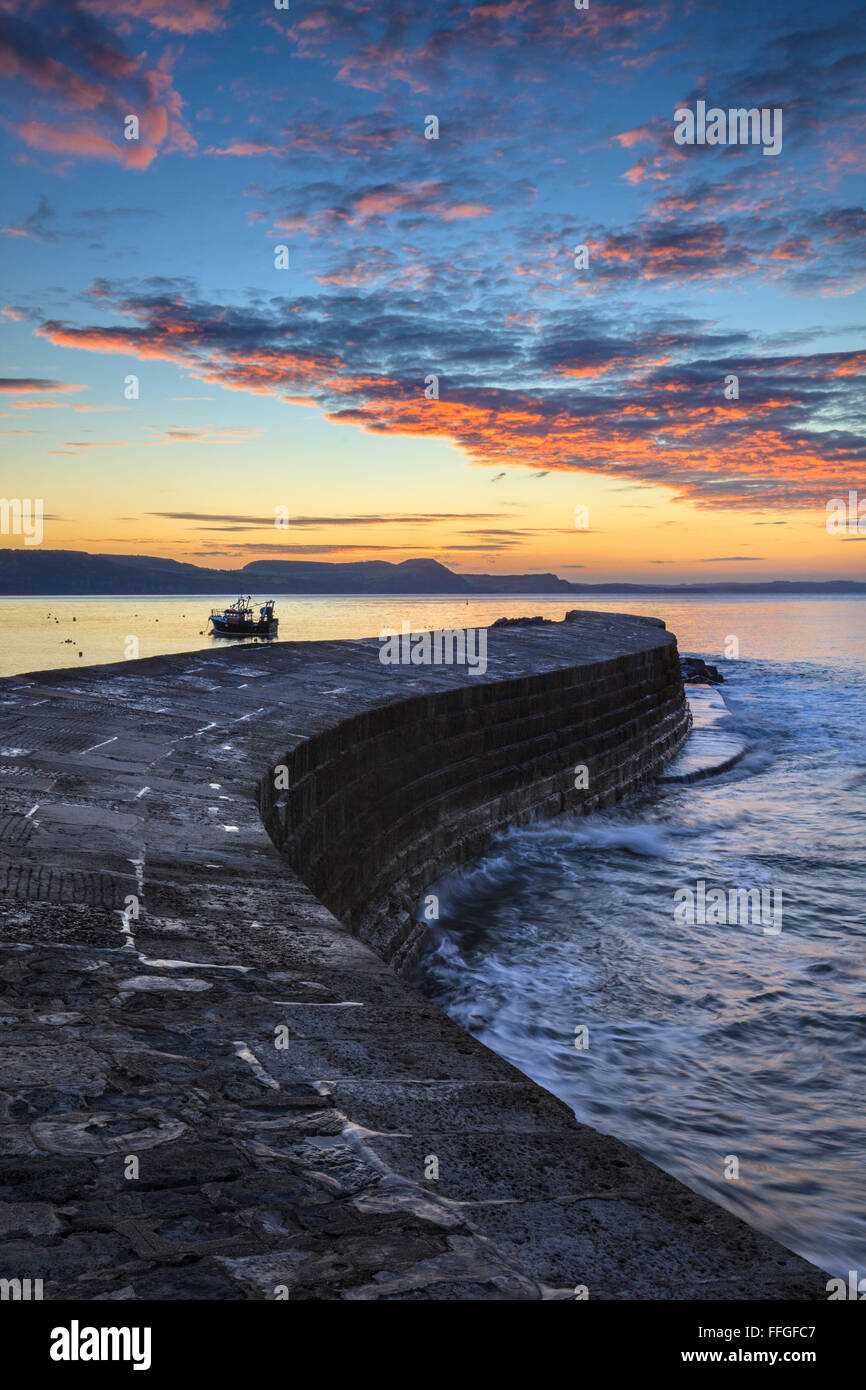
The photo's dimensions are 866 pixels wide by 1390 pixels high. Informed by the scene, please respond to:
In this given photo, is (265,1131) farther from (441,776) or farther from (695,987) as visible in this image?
(441,776)

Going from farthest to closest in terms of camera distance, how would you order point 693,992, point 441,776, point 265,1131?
point 441,776 → point 693,992 → point 265,1131

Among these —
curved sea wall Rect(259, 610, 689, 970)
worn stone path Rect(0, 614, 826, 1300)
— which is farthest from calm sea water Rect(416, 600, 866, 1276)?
worn stone path Rect(0, 614, 826, 1300)

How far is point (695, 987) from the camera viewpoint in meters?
7.09

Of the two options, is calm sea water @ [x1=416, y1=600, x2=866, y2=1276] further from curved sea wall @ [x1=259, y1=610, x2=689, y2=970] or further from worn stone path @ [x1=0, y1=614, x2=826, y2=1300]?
worn stone path @ [x1=0, y1=614, x2=826, y2=1300]

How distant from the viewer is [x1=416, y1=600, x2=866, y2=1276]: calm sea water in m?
Answer: 4.90

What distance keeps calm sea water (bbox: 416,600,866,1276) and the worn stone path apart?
2.95 meters

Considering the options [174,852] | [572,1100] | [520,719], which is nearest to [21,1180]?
[174,852]

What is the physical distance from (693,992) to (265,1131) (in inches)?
229

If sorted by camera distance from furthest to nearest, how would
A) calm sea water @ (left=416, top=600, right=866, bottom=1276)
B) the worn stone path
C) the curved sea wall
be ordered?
the curved sea wall → calm sea water @ (left=416, top=600, right=866, bottom=1276) → the worn stone path

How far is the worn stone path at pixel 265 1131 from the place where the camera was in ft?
4.74

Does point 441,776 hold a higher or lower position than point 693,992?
higher

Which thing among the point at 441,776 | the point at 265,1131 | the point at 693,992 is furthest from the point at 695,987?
the point at 265,1131

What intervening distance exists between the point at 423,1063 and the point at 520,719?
9.28m

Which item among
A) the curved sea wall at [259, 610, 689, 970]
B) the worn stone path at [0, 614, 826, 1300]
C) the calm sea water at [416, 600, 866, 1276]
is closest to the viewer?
the worn stone path at [0, 614, 826, 1300]
